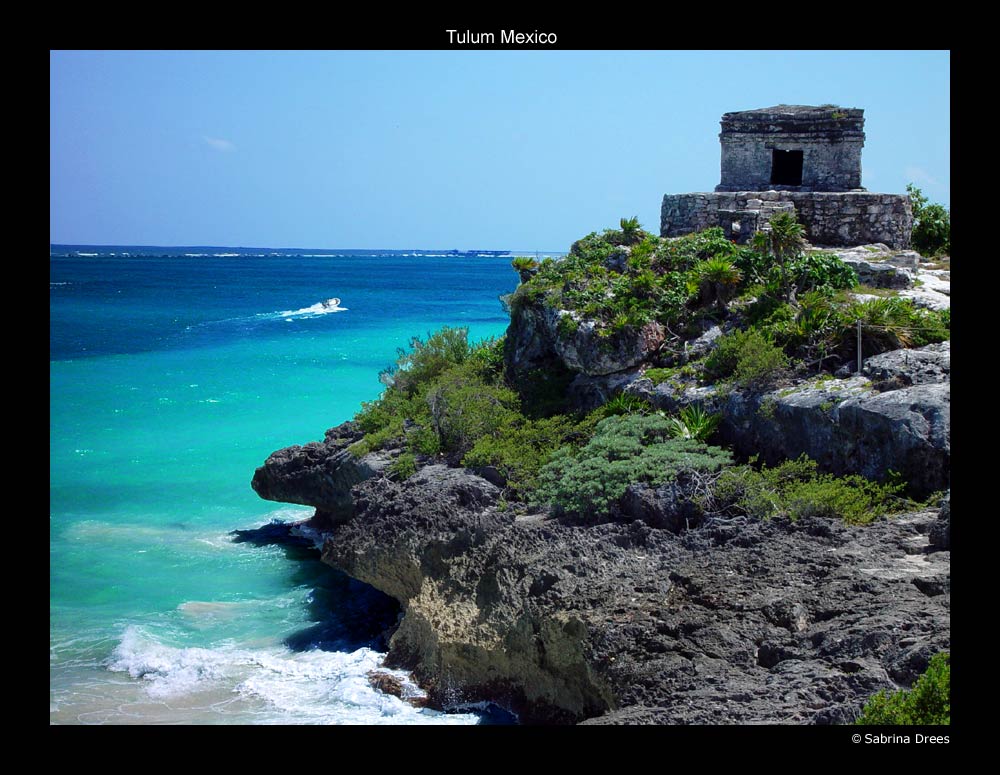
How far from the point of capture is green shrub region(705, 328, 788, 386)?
13211mm

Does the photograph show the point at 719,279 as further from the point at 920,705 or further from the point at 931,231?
the point at 920,705

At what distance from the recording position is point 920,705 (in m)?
7.39

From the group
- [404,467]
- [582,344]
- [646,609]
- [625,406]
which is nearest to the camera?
[646,609]

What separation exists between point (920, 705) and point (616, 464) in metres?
A: 5.86

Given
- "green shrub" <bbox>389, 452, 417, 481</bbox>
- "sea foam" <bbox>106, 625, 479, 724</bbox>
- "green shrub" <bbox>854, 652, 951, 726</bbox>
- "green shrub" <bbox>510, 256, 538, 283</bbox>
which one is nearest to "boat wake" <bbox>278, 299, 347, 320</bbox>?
"green shrub" <bbox>510, 256, 538, 283</bbox>

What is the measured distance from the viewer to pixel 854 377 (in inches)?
502

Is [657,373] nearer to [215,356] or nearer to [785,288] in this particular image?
[785,288]

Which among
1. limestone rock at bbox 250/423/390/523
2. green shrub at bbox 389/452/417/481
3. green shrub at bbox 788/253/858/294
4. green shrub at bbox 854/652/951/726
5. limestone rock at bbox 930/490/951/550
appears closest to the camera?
green shrub at bbox 854/652/951/726

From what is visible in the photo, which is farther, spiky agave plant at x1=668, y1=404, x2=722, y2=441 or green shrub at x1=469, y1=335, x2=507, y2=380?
green shrub at x1=469, y1=335, x2=507, y2=380

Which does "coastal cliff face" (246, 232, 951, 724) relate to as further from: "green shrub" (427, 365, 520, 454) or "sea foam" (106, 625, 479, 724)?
"sea foam" (106, 625, 479, 724)

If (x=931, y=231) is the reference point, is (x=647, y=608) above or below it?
below

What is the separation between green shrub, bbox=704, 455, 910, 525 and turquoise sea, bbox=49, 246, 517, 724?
13.7ft

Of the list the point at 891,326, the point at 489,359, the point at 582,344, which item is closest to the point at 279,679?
the point at 582,344

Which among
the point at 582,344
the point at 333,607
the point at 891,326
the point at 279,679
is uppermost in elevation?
the point at 891,326
